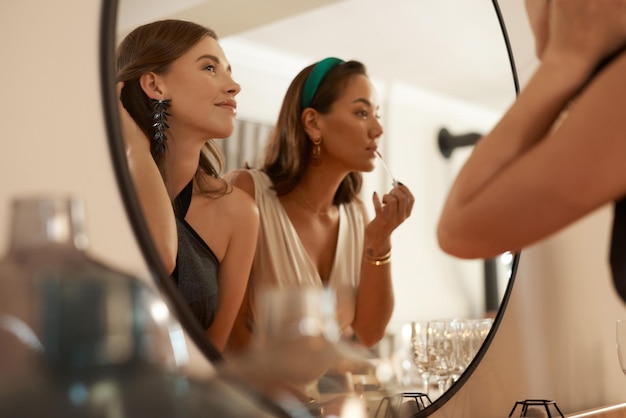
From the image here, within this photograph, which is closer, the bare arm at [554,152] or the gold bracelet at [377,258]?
the bare arm at [554,152]

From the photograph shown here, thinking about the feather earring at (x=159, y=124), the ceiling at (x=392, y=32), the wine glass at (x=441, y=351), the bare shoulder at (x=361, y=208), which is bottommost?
the wine glass at (x=441, y=351)

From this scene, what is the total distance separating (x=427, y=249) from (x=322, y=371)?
430 mm

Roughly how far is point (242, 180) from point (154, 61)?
16cm

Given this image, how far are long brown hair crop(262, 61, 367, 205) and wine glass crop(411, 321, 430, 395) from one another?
0.23 metres

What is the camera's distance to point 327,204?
92cm

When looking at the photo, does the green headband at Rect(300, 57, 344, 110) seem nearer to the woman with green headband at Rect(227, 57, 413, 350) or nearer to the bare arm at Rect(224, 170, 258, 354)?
the woman with green headband at Rect(227, 57, 413, 350)

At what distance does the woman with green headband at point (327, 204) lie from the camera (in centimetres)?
84

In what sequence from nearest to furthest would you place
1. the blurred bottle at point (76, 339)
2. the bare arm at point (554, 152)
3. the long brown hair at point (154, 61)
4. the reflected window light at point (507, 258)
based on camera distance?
1. the blurred bottle at point (76, 339)
2. the bare arm at point (554, 152)
3. the long brown hair at point (154, 61)
4. the reflected window light at point (507, 258)

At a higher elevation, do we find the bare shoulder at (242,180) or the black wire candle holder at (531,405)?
the bare shoulder at (242,180)

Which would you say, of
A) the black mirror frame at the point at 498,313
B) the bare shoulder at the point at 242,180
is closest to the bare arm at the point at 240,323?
the bare shoulder at the point at 242,180

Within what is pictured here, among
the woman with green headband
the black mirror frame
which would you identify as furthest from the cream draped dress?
the black mirror frame

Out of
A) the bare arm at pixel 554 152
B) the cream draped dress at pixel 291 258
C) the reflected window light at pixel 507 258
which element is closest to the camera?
the bare arm at pixel 554 152

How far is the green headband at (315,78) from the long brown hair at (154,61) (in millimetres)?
154

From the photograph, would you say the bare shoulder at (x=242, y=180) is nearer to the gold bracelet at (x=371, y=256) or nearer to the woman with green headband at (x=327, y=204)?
the woman with green headband at (x=327, y=204)
